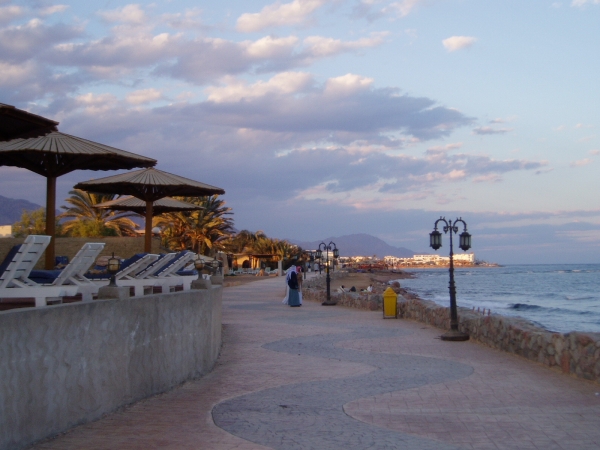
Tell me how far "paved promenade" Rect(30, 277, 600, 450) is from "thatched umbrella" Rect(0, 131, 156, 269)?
3.67 metres

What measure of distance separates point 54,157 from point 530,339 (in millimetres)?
→ 8097

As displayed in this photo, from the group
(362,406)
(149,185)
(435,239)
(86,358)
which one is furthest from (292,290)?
(86,358)

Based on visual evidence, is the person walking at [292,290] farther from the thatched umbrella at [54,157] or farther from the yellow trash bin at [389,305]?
the thatched umbrella at [54,157]

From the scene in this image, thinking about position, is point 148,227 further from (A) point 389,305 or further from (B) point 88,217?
(B) point 88,217

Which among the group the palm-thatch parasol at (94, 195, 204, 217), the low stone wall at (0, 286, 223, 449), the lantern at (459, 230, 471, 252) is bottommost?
the low stone wall at (0, 286, 223, 449)

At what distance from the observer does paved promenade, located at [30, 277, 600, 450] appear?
226 inches

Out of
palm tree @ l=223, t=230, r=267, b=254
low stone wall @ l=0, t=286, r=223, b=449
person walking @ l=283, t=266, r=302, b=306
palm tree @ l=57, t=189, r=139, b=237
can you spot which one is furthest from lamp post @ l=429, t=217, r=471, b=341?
palm tree @ l=223, t=230, r=267, b=254

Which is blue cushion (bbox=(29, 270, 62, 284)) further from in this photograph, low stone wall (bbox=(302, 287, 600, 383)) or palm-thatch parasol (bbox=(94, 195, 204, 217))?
palm-thatch parasol (bbox=(94, 195, 204, 217))

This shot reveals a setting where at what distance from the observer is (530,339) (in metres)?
10.4

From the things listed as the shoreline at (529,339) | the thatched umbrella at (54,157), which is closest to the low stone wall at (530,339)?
the shoreline at (529,339)

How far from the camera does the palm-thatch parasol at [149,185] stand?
1502cm

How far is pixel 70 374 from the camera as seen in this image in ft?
18.6

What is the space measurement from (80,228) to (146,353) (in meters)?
32.2

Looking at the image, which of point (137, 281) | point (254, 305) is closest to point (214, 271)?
point (137, 281)
